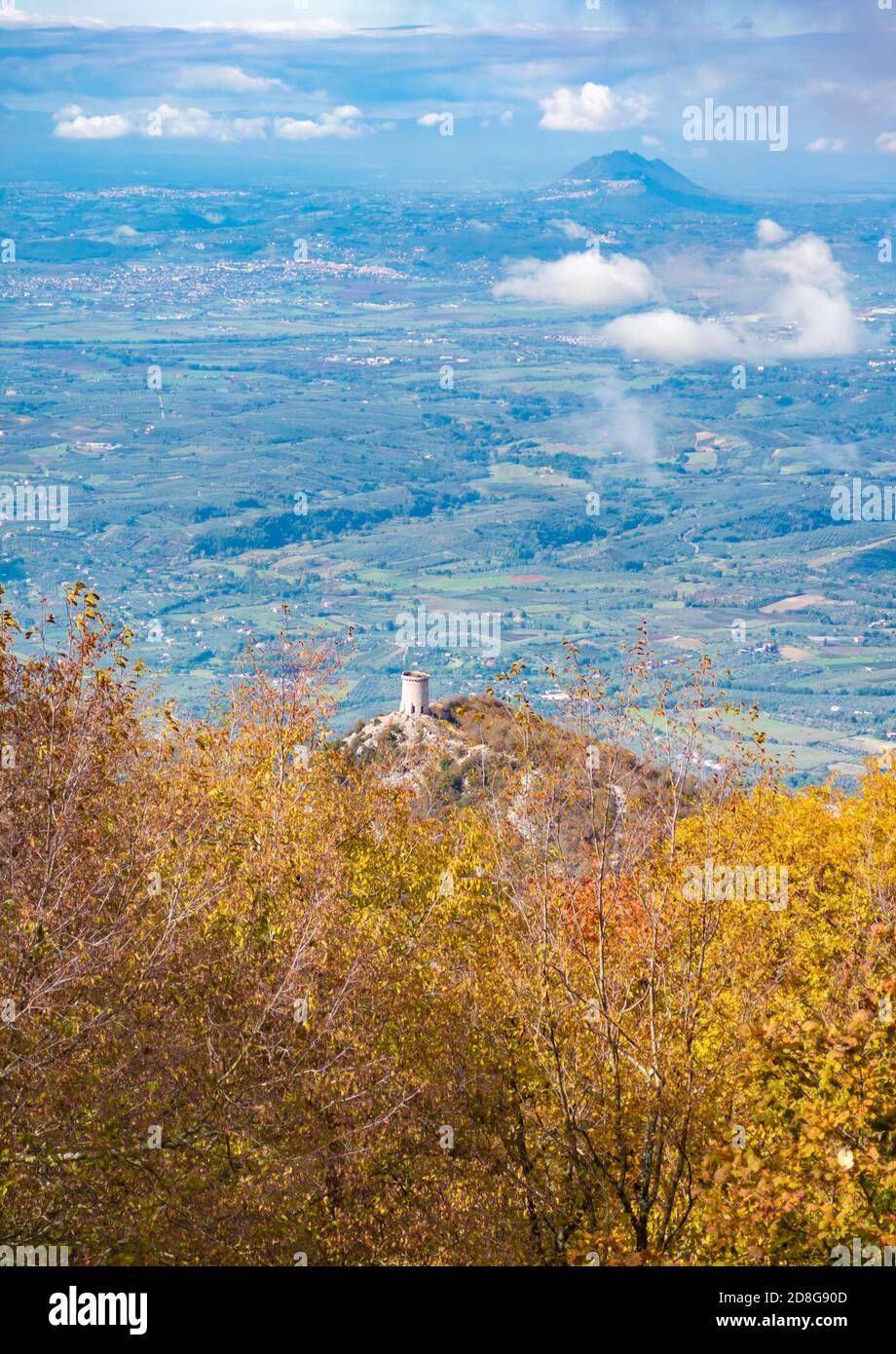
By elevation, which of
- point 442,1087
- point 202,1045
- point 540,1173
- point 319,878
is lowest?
point 540,1173

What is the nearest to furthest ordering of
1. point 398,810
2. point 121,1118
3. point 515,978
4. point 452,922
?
1. point 121,1118
2. point 515,978
3. point 452,922
4. point 398,810

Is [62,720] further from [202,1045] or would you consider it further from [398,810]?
[398,810]

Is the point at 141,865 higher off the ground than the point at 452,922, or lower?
higher

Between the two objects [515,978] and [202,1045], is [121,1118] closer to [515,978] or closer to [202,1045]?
[202,1045]
